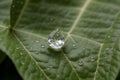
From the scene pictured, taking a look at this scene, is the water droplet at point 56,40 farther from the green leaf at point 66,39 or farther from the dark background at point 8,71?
the dark background at point 8,71

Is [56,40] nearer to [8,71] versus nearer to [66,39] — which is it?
[66,39]

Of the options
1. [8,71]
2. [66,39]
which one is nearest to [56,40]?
[66,39]

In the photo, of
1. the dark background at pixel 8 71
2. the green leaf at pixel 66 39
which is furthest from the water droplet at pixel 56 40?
the dark background at pixel 8 71

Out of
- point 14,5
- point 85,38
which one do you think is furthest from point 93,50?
point 14,5

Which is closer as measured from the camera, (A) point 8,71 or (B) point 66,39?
(B) point 66,39

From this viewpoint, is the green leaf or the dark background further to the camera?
the dark background

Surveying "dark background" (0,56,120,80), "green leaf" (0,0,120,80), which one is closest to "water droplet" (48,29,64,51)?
"green leaf" (0,0,120,80)

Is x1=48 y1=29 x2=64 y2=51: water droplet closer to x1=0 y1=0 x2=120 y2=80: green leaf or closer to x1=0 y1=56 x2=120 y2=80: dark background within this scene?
x1=0 y1=0 x2=120 y2=80: green leaf

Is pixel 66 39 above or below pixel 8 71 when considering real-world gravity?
above

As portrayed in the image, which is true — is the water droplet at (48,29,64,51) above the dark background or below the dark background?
above
